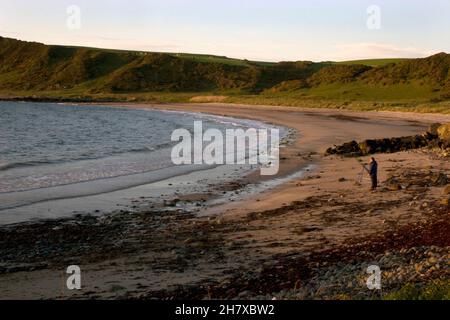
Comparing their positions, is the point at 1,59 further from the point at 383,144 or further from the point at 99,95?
the point at 383,144

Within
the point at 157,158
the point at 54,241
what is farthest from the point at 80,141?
the point at 54,241

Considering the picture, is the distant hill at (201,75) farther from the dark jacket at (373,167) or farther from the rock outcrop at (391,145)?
the dark jacket at (373,167)

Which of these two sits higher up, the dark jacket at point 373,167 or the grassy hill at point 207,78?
the grassy hill at point 207,78

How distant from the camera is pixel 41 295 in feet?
31.1

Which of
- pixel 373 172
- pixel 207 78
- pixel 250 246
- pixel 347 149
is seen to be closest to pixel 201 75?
pixel 207 78

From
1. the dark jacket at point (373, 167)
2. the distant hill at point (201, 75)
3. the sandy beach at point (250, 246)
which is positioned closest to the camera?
the sandy beach at point (250, 246)

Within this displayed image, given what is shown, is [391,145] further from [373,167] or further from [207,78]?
[207,78]

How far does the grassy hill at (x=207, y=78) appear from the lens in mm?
89000

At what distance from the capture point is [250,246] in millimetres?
11914

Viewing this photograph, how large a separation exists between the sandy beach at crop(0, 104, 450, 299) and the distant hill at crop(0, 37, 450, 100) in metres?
67.4

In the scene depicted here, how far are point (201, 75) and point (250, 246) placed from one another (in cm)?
13591

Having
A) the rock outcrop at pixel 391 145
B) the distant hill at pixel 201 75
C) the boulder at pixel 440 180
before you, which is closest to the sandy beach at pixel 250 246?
the boulder at pixel 440 180

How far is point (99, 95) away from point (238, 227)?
117037 millimetres
